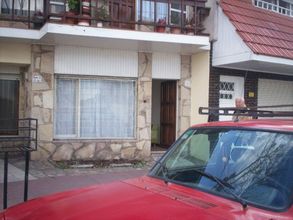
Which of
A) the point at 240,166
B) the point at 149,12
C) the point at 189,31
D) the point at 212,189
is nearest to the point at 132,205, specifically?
the point at 212,189

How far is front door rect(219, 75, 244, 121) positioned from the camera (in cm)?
1346

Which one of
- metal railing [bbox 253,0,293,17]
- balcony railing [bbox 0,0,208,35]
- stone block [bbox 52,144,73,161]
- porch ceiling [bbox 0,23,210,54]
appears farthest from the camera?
metal railing [bbox 253,0,293,17]

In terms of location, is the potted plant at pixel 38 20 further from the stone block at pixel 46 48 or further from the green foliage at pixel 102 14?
the green foliage at pixel 102 14

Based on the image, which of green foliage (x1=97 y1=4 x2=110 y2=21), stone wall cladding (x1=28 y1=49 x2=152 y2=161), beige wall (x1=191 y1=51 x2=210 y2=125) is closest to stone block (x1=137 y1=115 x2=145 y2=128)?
stone wall cladding (x1=28 y1=49 x2=152 y2=161)

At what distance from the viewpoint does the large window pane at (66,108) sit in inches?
470

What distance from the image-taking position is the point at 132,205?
2818 mm

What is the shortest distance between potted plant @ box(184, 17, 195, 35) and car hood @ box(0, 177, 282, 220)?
935 centimetres

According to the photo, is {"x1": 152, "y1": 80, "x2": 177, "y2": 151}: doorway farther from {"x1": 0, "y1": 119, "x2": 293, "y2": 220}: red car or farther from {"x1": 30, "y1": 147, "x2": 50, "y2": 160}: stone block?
{"x1": 0, "y1": 119, "x2": 293, "y2": 220}: red car

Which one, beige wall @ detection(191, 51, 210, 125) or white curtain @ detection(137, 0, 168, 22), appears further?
beige wall @ detection(191, 51, 210, 125)

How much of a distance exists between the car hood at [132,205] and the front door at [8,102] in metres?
9.25

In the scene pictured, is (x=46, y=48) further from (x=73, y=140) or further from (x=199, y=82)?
(x=199, y=82)

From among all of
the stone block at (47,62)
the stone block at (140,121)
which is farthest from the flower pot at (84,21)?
the stone block at (140,121)

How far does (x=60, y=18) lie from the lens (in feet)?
36.8

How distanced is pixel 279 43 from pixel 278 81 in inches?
92.4
